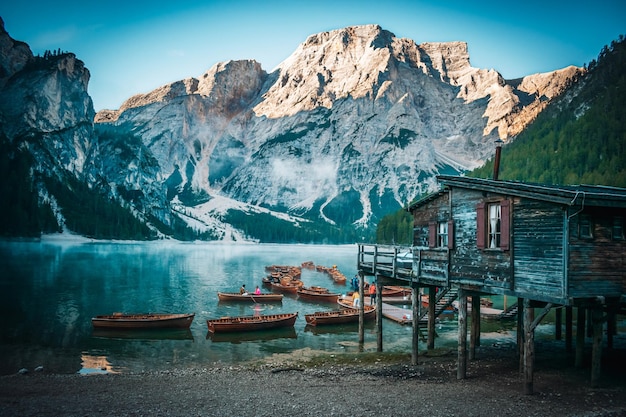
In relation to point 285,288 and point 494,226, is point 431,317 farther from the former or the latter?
point 285,288

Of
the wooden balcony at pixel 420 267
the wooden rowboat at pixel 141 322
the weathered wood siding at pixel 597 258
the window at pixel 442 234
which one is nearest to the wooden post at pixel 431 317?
the wooden balcony at pixel 420 267

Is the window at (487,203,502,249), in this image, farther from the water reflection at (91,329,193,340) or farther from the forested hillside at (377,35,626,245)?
the forested hillside at (377,35,626,245)

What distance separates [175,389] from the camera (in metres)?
22.4

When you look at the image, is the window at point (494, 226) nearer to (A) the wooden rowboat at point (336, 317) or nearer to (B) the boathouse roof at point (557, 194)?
(B) the boathouse roof at point (557, 194)

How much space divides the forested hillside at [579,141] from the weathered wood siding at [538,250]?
93.6m

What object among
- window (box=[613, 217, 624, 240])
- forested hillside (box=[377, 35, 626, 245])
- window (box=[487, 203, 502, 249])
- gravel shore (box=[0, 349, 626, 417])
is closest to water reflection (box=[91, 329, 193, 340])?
gravel shore (box=[0, 349, 626, 417])

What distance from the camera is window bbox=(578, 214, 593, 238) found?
18.3 meters

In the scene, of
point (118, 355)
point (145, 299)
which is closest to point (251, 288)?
point (145, 299)

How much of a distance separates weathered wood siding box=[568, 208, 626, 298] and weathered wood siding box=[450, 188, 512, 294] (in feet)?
9.07

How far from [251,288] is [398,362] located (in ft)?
162

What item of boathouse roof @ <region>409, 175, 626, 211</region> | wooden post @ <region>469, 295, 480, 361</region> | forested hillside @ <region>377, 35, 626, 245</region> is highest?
forested hillside @ <region>377, 35, 626, 245</region>

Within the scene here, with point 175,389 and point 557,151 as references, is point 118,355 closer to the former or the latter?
point 175,389

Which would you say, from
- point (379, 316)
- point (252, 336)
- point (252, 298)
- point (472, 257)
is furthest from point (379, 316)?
point (252, 298)

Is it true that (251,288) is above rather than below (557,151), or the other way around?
below
